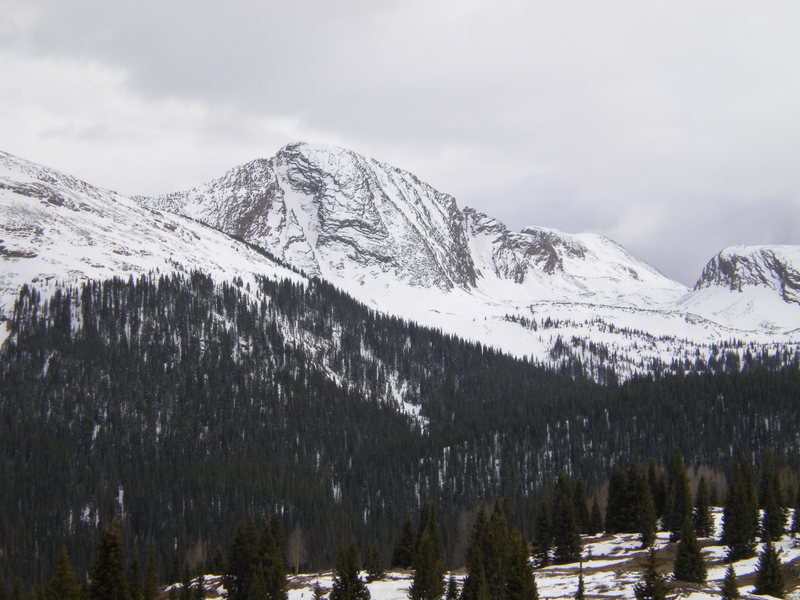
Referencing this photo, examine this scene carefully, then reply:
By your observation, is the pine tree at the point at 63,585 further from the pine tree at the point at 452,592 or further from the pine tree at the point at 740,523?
the pine tree at the point at 740,523

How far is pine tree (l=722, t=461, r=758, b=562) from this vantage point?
7981 cm

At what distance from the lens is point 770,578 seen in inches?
2544

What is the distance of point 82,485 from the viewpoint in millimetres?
161875

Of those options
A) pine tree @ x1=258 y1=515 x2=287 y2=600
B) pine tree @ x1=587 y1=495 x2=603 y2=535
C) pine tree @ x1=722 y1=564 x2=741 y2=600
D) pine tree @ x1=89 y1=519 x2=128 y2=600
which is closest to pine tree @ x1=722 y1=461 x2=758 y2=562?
pine tree @ x1=722 y1=564 x2=741 y2=600

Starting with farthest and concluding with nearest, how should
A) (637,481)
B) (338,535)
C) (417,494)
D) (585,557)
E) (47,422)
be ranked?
(417,494) → (47,422) → (338,535) → (637,481) → (585,557)

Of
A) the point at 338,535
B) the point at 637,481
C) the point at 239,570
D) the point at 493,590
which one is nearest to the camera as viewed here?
the point at 493,590

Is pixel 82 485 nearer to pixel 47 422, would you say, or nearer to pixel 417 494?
pixel 47 422

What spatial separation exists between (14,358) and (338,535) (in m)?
86.6

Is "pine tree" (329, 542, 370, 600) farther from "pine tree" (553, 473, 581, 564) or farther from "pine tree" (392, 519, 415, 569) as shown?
"pine tree" (392, 519, 415, 569)

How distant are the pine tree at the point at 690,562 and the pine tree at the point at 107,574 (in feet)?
157

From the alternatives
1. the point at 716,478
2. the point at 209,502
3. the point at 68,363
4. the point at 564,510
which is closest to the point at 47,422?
the point at 68,363

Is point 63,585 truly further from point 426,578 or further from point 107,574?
point 426,578

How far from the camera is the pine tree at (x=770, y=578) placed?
6431cm

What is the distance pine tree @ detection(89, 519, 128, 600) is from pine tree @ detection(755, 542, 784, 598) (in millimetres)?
48550
